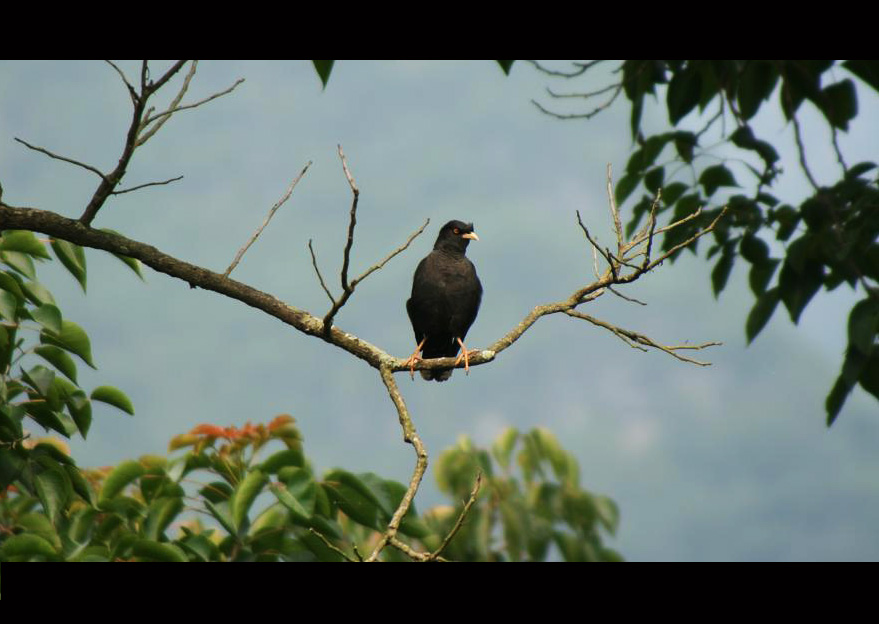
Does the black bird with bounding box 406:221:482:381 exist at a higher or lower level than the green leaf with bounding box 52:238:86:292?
higher

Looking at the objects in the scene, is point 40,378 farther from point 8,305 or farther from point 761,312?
point 761,312

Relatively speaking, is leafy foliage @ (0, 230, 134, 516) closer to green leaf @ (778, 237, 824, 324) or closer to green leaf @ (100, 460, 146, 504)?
green leaf @ (100, 460, 146, 504)

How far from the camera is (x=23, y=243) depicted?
295cm

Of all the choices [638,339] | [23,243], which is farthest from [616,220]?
[23,243]

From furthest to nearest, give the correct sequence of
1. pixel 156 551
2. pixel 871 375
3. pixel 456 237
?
pixel 456 237, pixel 871 375, pixel 156 551

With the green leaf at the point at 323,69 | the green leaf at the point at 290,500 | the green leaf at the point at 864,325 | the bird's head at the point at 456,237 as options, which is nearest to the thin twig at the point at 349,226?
the green leaf at the point at 323,69

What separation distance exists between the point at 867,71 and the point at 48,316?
3235mm

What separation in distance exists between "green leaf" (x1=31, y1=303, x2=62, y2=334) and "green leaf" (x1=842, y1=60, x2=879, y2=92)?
3.19m

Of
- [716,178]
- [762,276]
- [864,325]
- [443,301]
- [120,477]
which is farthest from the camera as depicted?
[443,301]

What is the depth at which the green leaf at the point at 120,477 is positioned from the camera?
3.68m

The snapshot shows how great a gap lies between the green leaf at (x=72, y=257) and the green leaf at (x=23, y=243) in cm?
Answer: 12

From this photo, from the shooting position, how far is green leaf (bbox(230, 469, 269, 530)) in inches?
136

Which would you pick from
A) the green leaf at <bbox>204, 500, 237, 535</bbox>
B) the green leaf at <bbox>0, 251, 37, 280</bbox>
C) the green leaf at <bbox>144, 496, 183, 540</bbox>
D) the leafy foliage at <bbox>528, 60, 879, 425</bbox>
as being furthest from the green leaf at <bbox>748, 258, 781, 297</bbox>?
the green leaf at <bbox>0, 251, 37, 280</bbox>
